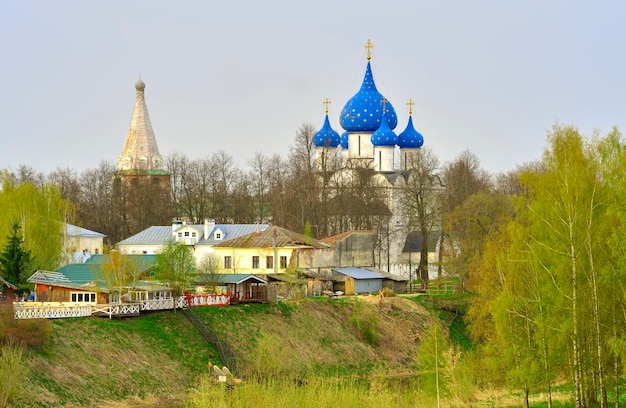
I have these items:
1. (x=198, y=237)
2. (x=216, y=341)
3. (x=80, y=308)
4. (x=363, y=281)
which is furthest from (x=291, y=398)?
(x=198, y=237)

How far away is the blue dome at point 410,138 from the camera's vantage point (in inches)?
3765

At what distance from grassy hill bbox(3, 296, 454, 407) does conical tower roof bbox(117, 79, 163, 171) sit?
4142cm

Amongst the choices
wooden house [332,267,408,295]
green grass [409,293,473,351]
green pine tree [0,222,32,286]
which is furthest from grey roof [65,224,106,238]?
green grass [409,293,473,351]

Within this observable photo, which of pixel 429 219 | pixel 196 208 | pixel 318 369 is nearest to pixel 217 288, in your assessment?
pixel 318 369

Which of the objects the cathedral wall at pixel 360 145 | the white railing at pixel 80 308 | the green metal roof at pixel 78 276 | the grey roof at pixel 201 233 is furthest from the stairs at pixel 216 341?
the cathedral wall at pixel 360 145

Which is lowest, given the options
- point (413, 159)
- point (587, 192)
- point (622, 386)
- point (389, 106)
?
point (622, 386)

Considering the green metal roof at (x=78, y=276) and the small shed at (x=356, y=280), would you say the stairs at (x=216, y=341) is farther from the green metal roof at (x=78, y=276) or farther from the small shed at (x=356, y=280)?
the small shed at (x=356, y=280)

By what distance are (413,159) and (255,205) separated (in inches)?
716

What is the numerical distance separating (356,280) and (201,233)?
33.2 ft

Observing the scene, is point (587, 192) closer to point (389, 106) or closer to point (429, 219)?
point (429, 219)

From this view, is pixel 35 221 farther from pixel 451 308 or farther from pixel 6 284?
pixel 451 308

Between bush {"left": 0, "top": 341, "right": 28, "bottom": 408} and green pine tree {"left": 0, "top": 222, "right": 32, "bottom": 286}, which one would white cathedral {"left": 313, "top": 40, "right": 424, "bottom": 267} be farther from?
bush {"left": 0, "top": 341, "right": 28, "bottom": 408}

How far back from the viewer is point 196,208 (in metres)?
90.7

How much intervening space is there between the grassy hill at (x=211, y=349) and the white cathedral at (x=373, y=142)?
25.6m
